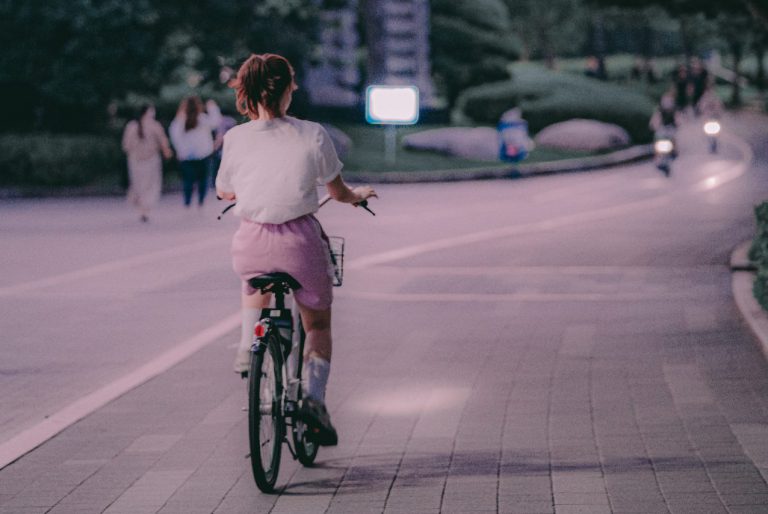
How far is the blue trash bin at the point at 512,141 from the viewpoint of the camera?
112 ft

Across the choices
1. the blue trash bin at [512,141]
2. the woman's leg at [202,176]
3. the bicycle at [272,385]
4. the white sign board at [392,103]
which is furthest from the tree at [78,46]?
the bicycle at [272,385]

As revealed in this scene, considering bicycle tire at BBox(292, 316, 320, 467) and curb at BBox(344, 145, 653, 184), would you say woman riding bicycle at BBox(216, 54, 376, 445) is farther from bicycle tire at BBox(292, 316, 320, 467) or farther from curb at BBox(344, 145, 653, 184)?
curb at BBox(344, 145, 653, 184)

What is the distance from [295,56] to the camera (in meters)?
35.6

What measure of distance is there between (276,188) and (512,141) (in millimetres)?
27671

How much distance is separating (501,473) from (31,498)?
2065 mm

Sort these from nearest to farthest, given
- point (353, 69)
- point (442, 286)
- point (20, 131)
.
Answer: point (442, 286) < point (20, 131) < point (353, 69)

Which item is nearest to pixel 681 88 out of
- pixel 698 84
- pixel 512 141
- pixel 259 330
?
pixel 698 84

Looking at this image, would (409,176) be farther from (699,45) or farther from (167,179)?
(699,45)

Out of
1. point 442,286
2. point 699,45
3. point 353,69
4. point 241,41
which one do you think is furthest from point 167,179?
point 699,45

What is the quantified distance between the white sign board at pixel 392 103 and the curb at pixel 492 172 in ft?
9.03

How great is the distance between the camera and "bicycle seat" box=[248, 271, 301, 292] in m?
6.52

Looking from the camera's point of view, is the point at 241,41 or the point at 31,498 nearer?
the point at 31,498

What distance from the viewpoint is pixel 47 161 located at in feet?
97.7

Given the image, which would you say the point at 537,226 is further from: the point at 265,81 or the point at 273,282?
the point at 273,282
